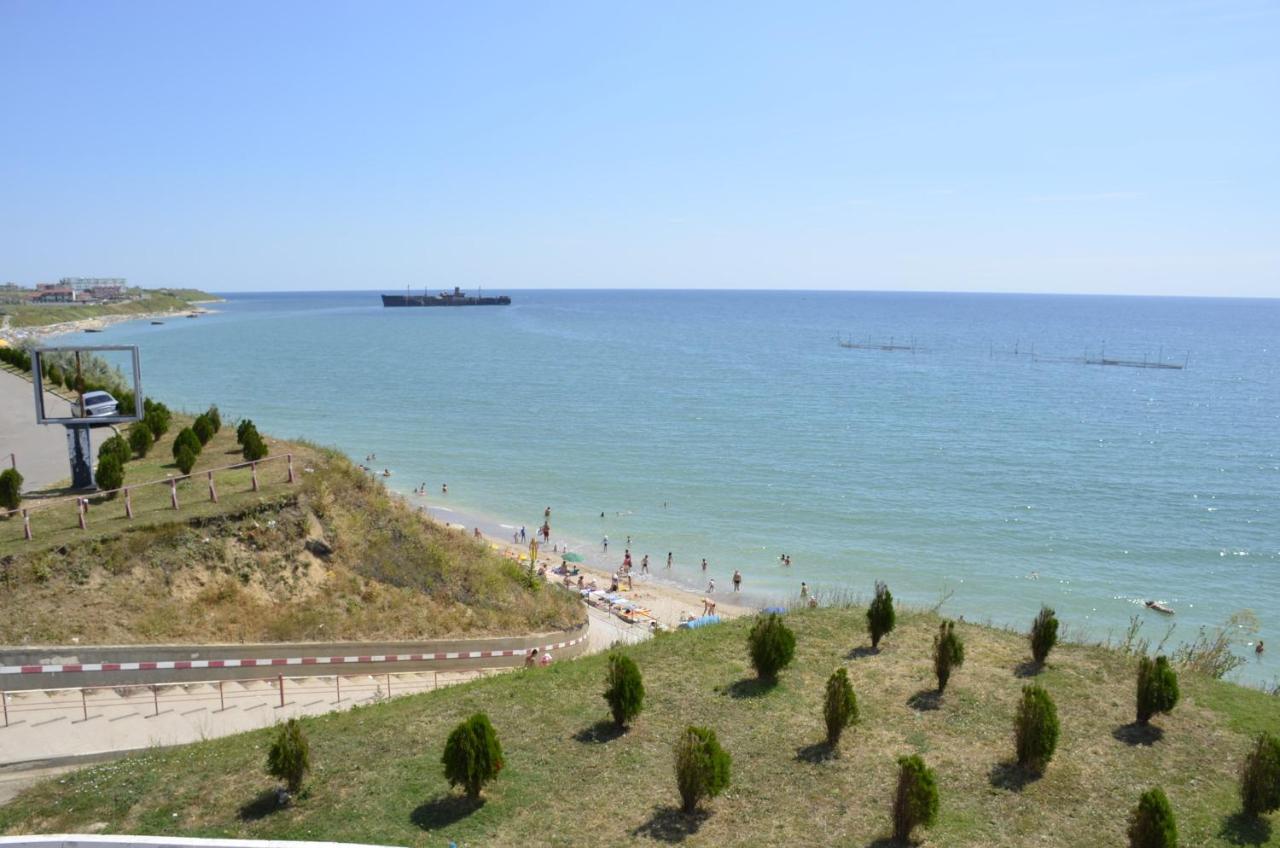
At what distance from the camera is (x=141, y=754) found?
10.1 meters

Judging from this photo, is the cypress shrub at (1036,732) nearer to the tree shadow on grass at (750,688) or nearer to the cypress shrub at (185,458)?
the tree shadow on grass at (750,688)

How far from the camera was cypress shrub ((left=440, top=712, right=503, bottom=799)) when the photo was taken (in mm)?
8672

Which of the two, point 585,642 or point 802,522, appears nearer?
point 585,642

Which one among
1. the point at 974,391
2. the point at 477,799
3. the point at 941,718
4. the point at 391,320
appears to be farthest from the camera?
the point at 391,320

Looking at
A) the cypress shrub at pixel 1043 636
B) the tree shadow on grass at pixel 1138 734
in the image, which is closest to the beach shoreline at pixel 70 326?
the cypress shrub at pixel 1043 636

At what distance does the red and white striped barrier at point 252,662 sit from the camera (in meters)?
11.8

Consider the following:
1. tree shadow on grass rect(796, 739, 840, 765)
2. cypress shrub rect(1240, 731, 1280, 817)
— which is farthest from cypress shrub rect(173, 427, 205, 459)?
cypress shrub rect(1240, 731, 1280, 817)

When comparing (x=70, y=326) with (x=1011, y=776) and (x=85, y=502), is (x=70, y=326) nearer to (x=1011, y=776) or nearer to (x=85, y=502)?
(x=85, y=502)

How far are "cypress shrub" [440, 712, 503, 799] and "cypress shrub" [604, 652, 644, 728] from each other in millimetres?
2108

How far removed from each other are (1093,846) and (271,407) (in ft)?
201

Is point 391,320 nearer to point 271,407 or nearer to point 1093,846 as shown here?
point 271,407

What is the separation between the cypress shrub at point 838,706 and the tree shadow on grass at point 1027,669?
3.94m

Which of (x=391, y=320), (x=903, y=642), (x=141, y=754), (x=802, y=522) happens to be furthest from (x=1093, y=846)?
(x=391, y=320)

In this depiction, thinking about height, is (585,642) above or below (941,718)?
below
